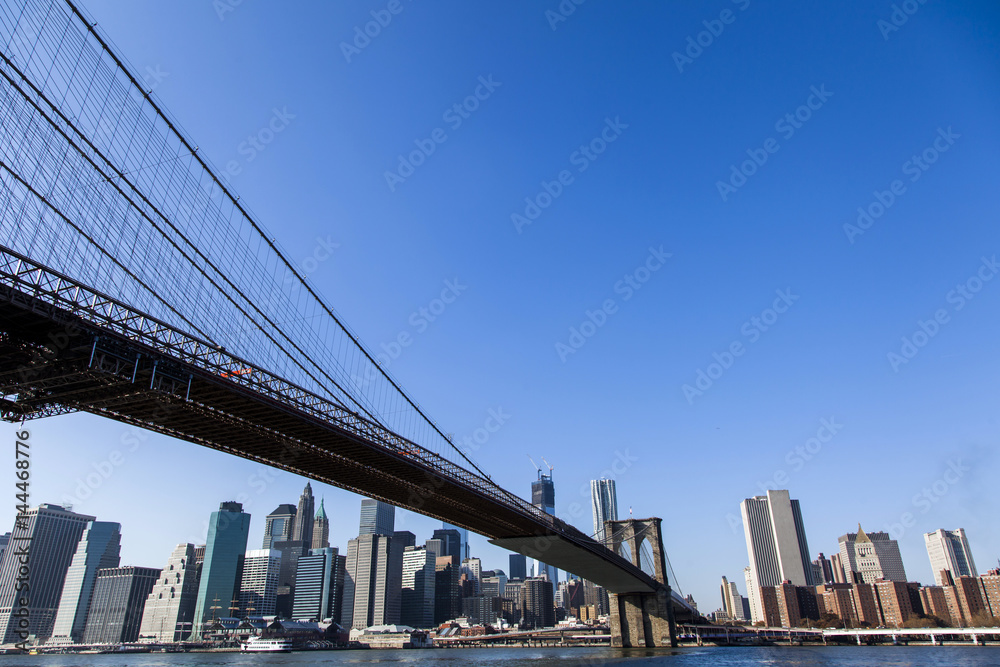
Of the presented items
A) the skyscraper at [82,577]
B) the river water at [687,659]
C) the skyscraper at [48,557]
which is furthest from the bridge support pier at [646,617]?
the skyscraper at [82,577]

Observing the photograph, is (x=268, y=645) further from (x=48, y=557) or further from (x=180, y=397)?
(x=180, y=397)

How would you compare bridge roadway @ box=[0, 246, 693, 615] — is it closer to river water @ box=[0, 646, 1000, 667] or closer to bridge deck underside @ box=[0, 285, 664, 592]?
bridge deck underside @ box=[0, 285, 664, 592]

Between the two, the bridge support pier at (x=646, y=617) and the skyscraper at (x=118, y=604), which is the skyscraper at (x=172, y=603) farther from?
the bridge support pier at (x=646, y=617)

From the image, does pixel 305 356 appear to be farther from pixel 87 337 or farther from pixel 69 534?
pixel 69 534

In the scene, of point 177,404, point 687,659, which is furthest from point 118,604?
point 177,404

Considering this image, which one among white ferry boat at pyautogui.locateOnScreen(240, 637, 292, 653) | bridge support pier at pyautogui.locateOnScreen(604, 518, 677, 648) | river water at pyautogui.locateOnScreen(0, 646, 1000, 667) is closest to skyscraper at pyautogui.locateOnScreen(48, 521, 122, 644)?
white ferry boat at pyautogui.locateOnScreen(240, 637, 292, 653)
